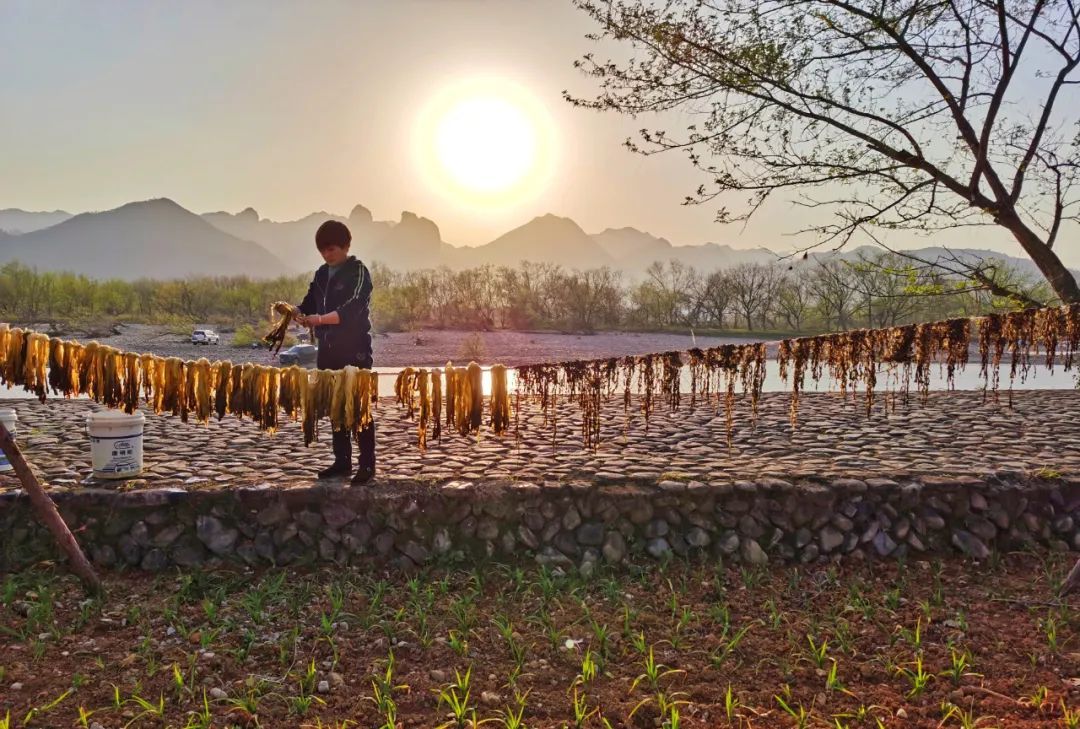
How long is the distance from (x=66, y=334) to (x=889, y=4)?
140 ft

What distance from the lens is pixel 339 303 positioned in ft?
20.1

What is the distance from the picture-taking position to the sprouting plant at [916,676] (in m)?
4.14

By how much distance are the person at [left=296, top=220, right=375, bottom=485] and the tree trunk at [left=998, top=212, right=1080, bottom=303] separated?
25.2 ft

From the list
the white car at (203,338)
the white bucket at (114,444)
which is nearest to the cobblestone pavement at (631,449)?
the white bucket at (114,444)

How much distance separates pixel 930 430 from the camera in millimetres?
10445

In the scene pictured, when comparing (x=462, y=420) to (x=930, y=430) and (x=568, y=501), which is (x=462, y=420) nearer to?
(x=568, y=501)

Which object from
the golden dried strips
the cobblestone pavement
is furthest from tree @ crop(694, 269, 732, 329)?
the golden dried strips

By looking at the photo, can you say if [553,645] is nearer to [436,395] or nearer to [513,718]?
[513,718]

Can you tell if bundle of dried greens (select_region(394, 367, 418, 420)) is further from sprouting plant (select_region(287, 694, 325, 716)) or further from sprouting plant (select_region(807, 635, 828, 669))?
sprouting plant (select_region(807, 635, 828, 669))

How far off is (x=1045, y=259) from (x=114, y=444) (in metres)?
10.7

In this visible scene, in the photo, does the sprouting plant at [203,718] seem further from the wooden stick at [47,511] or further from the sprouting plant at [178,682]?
the wooden stick at [47,511]

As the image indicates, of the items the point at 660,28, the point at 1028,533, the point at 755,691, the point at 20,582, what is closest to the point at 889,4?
the point at 660,28

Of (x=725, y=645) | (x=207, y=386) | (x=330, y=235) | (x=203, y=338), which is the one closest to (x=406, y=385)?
(x=330, y=235)

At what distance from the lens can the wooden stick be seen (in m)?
4.91
